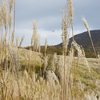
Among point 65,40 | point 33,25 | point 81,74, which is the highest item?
point 33,25

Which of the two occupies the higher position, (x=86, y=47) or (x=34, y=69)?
(x=86, y=47)

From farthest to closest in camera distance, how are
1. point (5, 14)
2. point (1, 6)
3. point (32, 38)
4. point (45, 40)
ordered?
point (45, 40)
point (32, 38)
point (1, 6)
point (5, 14)

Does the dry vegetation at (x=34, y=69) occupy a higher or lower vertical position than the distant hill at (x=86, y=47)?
lower

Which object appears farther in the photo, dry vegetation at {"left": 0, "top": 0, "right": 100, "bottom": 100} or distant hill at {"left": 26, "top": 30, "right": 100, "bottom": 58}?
distant hill at {"left": 26, "top": 30, "right": 100, "bottom": 58}

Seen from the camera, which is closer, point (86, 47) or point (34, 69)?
point (34, 69)

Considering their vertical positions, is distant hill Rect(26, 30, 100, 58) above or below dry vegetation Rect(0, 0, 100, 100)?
above

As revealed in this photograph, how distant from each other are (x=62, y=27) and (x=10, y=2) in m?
0.89

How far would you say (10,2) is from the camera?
5.46 feet

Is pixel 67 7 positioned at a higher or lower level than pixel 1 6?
lower

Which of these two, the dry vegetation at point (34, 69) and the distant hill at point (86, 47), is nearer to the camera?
the dry vegetation at point (34, 69)

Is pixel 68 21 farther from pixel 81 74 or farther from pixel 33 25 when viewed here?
pixel 81 74

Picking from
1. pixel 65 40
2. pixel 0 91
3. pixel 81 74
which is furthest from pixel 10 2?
pixel 81 74

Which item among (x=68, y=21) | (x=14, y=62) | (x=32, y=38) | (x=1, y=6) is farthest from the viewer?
(x=32, y=38)

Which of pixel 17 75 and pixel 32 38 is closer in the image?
pixel 17 75
